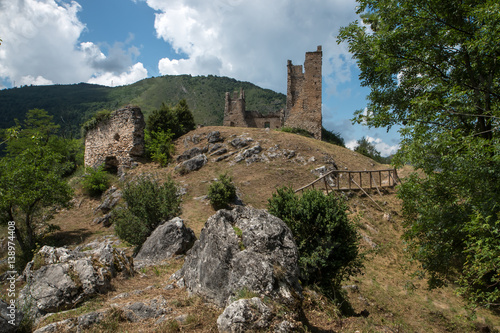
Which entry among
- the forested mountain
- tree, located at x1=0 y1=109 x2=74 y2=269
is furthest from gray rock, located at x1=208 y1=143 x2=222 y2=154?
the forested mountain

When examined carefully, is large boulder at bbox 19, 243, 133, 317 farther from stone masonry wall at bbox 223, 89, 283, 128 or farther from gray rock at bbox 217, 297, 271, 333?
stone masonry wall at bbox 223, 89, 283, 128

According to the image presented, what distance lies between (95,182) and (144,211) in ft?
33.8

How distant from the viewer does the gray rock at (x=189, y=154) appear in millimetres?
21388

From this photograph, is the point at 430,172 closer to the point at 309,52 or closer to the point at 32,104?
the point at 309,52

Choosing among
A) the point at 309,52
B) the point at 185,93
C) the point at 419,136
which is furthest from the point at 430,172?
the point at 185,93

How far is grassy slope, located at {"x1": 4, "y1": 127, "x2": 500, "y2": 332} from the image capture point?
520 cm

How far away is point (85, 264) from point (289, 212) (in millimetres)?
4786

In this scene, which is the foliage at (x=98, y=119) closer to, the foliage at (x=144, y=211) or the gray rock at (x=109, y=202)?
the gray rock at (x=109, y=202)

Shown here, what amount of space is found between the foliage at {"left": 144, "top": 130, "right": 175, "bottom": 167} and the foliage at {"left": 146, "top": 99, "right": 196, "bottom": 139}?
4.64ft

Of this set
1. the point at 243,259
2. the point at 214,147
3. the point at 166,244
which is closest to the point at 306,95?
the point at 214,147

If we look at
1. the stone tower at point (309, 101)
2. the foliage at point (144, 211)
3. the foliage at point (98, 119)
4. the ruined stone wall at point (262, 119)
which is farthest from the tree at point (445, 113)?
the ruined stone wall at point (262, 119)

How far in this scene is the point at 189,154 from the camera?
21.6 meters

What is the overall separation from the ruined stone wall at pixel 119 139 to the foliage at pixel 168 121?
11.5ft

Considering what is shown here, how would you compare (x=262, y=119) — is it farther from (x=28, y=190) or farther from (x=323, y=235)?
(x=323, y=235)
